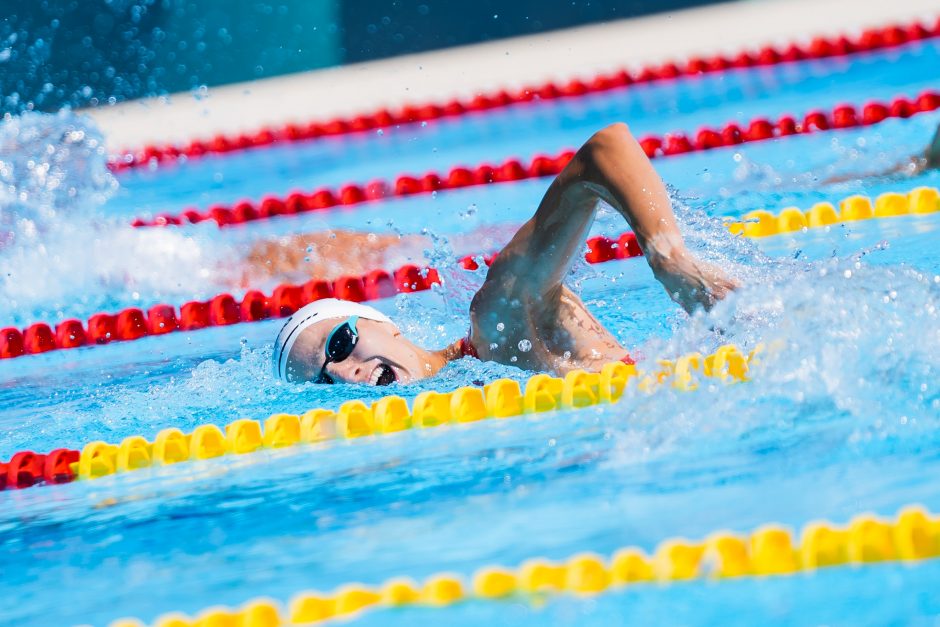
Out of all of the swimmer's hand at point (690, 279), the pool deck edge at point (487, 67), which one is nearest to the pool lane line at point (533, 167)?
the pool deck edge at point (487, 67)

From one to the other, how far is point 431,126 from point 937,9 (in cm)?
292

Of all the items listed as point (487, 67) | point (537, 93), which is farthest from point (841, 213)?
point (487, 67)

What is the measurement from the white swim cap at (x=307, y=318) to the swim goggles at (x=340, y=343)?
0.20 feet

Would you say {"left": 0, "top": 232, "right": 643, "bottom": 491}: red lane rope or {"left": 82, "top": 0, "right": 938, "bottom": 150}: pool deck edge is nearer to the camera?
{"left": 0, "top": 232, "right": 643, "bottom": 491}: red lane rope

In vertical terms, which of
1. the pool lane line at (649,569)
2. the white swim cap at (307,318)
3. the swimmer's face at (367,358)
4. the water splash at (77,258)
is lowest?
the pool lane line at (649,569)

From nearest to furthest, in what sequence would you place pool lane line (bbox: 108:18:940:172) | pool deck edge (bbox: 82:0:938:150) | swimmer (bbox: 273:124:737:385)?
swimmer (bbox: 273:124:737:385) → pool lane line (bbox: 108:18:940:172) → pool deck edge (bbox: 82:0:938:150)

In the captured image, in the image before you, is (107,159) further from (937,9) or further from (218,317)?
(937,9)

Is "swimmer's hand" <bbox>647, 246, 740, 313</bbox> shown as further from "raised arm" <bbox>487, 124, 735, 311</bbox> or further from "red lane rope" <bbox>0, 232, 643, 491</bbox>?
"red lane rope" <bbox>0, 232, 643, 491</bbox>

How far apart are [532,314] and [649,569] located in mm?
1005

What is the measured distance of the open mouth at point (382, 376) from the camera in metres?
2.75

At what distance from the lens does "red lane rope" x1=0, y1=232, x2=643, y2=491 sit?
12.9 feet

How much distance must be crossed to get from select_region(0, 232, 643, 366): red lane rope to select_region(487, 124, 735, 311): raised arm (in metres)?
1.25

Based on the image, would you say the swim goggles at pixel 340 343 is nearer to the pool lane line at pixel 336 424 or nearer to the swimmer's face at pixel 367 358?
the swimmer's face at pixel 367 358

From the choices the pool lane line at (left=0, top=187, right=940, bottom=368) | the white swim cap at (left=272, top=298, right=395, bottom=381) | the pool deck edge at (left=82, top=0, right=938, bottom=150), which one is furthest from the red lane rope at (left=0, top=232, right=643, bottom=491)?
the pool deck edge at (left=82, top=0, right=938, bottom=150)
